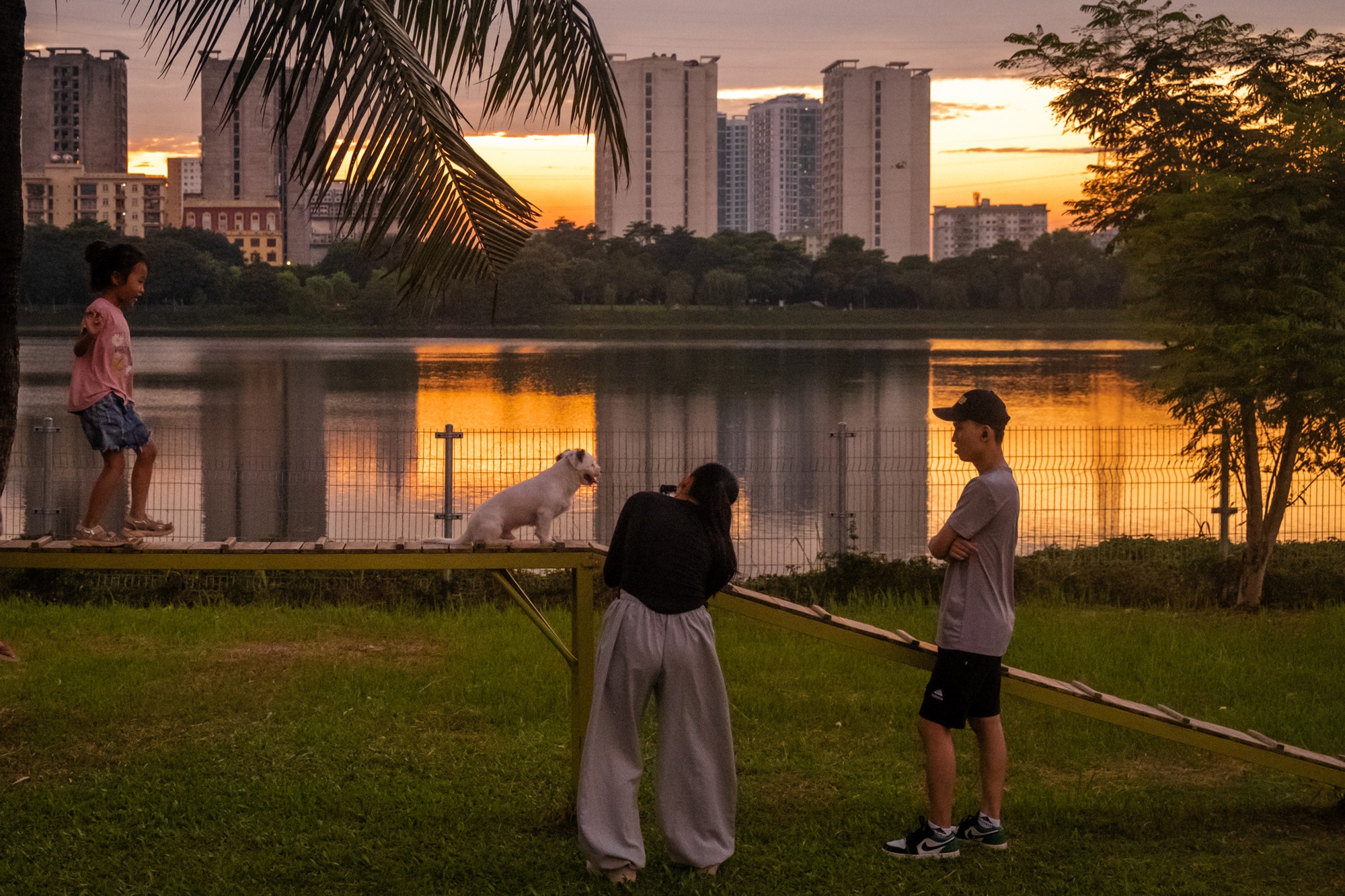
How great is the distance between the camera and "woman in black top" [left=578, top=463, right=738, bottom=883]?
16.9ft

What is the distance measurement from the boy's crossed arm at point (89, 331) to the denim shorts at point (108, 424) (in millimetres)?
237

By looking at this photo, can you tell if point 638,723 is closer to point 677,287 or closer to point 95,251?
point 95,251

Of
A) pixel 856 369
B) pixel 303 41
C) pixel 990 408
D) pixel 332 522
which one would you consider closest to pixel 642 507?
pixel 990 408

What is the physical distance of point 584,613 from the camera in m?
5.97

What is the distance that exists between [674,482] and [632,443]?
7.49 m

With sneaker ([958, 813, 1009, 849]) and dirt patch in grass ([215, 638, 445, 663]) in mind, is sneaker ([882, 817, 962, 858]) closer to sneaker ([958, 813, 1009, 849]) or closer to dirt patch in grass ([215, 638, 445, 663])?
sneaker ([958, 813, 1009, 849])

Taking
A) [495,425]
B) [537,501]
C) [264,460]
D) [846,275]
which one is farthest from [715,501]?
[846,275]

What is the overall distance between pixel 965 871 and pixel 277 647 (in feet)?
19.6

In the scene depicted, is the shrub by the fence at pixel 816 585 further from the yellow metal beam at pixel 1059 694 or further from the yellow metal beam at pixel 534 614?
the yellow metal beam at pixel 1059 694

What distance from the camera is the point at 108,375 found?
609cm

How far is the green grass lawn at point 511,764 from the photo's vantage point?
5.64 m

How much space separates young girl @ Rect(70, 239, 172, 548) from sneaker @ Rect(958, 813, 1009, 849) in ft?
13.1

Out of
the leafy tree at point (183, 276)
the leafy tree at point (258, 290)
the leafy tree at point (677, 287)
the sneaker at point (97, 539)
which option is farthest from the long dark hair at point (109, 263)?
the leafy tree at point (677, 287)

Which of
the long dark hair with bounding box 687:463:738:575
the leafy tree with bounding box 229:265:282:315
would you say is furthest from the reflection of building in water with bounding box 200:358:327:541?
the leafy tree with bounding box 229:265:282:315
